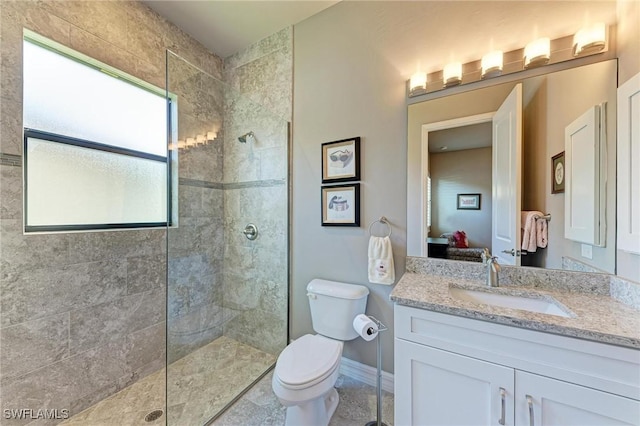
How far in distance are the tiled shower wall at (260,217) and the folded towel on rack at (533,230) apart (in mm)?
1612

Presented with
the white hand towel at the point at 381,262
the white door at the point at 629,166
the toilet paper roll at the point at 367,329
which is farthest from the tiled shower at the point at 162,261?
the white door at the point at 629,166

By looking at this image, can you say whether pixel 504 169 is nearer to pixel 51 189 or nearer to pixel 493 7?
pixel 493 7

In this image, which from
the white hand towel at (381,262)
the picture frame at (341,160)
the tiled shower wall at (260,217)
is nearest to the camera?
the white hand towel at (381,262)

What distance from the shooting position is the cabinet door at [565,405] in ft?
2.59

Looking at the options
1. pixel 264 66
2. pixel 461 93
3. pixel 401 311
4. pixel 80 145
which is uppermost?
pixel 264 66

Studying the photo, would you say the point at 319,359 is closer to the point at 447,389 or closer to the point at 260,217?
the point at 447,389

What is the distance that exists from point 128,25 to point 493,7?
7.99 ft

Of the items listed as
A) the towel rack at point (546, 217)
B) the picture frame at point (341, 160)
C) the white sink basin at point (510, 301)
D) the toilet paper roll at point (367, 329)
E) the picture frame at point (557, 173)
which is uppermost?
the picture frame at point (341, 160)

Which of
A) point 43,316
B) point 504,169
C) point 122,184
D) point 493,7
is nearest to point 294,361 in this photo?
point 43,316

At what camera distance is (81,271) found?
4.99 feet

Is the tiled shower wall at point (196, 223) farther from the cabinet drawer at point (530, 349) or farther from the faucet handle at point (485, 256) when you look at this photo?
the faucet handle at point (485, 256)

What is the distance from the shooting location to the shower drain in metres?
1.48

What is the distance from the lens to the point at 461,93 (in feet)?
4.84

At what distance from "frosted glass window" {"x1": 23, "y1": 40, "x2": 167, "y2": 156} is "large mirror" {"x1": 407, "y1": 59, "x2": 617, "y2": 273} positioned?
2034 mm
